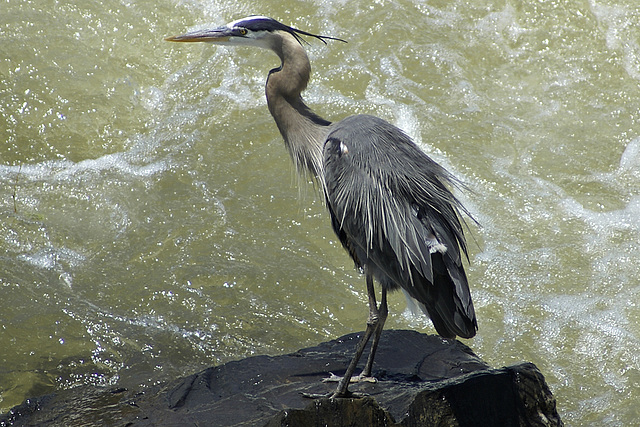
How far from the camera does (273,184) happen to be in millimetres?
5898

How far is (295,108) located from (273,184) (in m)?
2.16

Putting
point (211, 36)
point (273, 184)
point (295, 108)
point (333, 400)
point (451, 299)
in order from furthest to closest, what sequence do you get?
1. point (273, 184)
2. point (211, 36)
3. point (295, 108)
4. point (451, 299)
5. point (333, 400)

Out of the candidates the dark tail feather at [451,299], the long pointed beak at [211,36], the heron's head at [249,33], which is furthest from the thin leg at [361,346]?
the long pointed beak at [211,36]

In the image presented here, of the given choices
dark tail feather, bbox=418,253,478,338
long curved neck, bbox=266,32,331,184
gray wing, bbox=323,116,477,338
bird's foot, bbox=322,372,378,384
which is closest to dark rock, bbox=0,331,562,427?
bird's foot, bbox=322,372,378,384

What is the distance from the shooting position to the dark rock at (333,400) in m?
2.72

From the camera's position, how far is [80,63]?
660cm

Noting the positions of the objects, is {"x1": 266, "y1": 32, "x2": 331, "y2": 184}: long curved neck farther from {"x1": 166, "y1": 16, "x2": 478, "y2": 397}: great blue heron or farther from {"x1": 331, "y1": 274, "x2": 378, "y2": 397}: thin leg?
{"x1": 331, "y1": 274, "x2": 378, "y2": 397}: thin leg

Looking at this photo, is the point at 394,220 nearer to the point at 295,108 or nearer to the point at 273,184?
the point at 295,108

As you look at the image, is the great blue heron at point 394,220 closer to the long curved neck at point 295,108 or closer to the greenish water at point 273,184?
the long curved neck at point 295,108

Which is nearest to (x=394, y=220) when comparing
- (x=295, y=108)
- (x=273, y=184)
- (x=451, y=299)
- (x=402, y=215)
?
(x=402, y=215)

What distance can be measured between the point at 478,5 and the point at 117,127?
13.5 ft

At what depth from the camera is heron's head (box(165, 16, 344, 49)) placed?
148 inches

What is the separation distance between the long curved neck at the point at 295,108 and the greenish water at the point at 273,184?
4.62ft

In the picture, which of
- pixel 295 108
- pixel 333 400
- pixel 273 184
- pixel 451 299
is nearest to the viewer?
pixel 333 400
